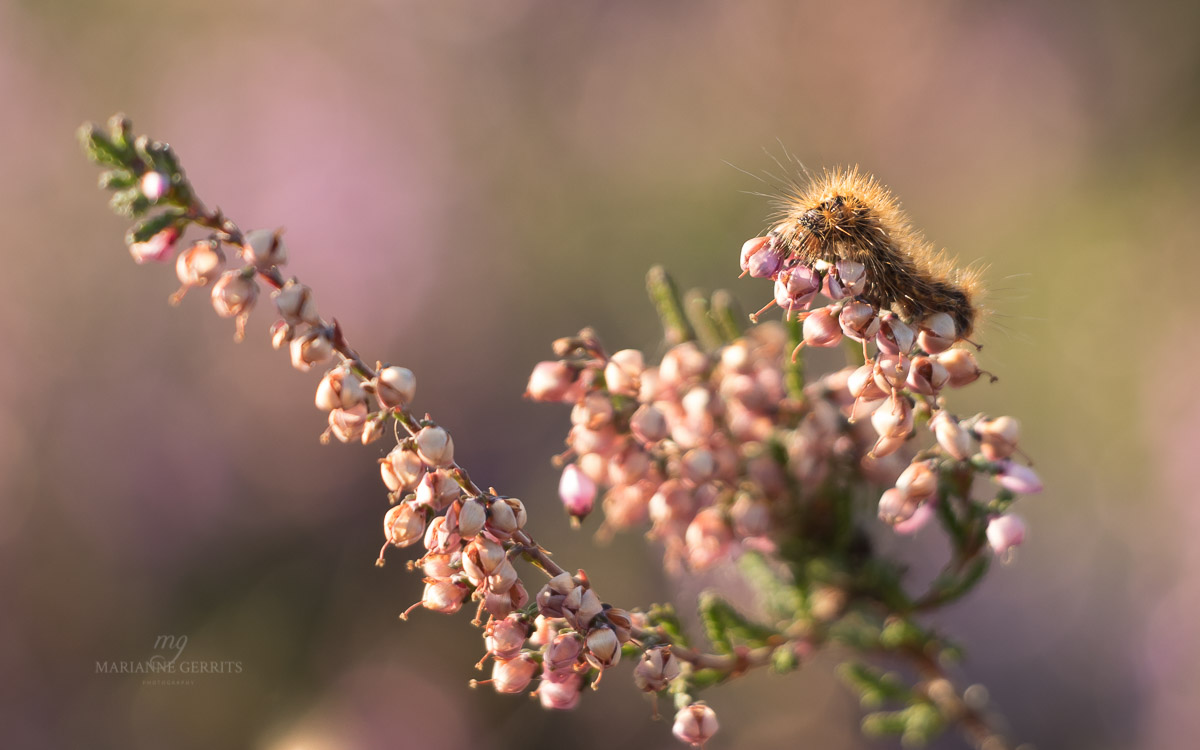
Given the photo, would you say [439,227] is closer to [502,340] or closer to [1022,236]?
[502,340]

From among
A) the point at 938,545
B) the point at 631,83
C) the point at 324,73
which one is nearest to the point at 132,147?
the point at 938,545

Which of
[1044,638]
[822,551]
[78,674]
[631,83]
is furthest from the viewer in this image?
[631,83]

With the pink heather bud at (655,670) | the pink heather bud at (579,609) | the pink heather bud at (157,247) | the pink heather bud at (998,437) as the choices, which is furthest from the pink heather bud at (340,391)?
the pink heather bud at (998,437)

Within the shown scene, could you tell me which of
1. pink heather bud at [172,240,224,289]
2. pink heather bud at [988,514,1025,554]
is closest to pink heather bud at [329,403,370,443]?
pink heather bud at [172,240,224,289]

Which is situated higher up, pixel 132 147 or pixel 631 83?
pixel 631 83

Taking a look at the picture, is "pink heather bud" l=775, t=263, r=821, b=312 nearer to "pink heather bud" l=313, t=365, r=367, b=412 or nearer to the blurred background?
"pink heather bud" l=313, t=365, r=367, b=412

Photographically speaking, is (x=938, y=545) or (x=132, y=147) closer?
(x=132, y=147)

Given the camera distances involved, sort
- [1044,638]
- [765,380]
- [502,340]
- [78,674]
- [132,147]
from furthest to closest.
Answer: [502,340] → [1044,638] → [78,674] → [765,380] → [132,147]
